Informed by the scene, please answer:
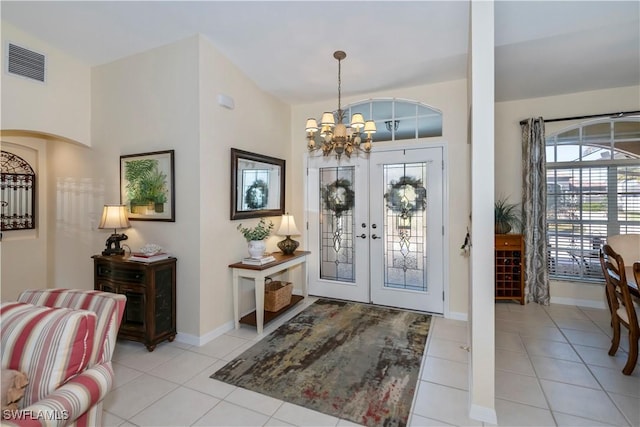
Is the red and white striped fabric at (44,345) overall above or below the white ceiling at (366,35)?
below

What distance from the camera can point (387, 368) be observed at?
2646 millimetres

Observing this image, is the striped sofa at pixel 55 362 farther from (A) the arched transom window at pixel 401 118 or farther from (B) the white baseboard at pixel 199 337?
(A) the arched transom window at pixel 401 118

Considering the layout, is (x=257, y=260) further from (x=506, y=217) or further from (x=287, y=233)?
(x=506, y=217)

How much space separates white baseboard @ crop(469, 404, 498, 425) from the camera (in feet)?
6.43

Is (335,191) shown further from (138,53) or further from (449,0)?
(138,53)

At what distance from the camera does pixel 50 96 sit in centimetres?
341

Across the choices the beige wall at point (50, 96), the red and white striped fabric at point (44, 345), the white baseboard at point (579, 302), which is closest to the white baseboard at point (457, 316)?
the white baseboard at point (579, 302)

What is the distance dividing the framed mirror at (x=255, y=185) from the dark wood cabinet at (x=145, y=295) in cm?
98

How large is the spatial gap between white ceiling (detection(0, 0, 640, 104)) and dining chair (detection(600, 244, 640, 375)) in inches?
80.7

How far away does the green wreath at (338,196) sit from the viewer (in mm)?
4422

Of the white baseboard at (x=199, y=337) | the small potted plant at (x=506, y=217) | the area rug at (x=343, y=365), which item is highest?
the small potted plant at (x=506, y=217)

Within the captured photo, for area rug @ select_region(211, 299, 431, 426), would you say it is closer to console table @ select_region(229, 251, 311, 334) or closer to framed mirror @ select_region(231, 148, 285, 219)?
console table @ select_region(229, 251, 311, 334)

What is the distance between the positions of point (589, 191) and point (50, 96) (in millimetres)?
6991

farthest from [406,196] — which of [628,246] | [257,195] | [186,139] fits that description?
[186,139]
